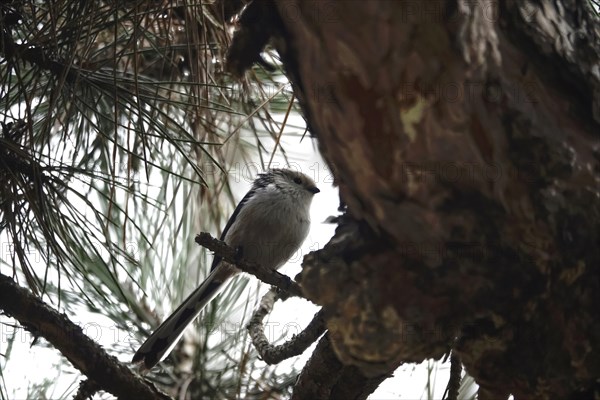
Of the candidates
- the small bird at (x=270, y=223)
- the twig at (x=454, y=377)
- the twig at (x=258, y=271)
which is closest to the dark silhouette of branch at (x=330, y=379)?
the twig at (x=454, y=377)

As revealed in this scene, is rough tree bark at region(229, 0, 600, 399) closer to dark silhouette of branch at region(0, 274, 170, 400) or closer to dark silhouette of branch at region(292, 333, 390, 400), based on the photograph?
dark silhouette of branch at region(292, 333, 390, 400)

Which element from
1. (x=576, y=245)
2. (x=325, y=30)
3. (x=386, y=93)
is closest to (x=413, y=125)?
(x=386, y=93)

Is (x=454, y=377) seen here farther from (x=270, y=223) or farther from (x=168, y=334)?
(x=270, y=223)

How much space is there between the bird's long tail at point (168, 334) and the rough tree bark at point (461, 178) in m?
1.28

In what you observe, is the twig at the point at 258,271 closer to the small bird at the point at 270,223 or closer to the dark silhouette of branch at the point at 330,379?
the dark silhouette of branch at the point at 330,379

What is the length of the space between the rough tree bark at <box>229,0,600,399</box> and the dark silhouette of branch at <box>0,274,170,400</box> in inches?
22.4

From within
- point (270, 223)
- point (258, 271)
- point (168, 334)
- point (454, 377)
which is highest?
point (270, 223)

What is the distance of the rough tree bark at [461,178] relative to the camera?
1.01 meters

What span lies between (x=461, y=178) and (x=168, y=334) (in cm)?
152

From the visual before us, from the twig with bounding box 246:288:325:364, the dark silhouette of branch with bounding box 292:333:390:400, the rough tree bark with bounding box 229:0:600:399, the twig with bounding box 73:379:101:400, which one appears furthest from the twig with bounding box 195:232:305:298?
the rough tree bark with bounding box 229:0:600:399

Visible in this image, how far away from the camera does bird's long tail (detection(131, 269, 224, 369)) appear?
2338 mm

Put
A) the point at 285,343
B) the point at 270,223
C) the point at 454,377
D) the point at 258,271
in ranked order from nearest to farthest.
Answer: the point at 454,377 → the point at 285,343 → the point at 258,271 → the point at 270,223

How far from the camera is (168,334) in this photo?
7.72 feet

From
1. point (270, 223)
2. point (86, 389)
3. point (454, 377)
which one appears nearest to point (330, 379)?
point (454, 377)
